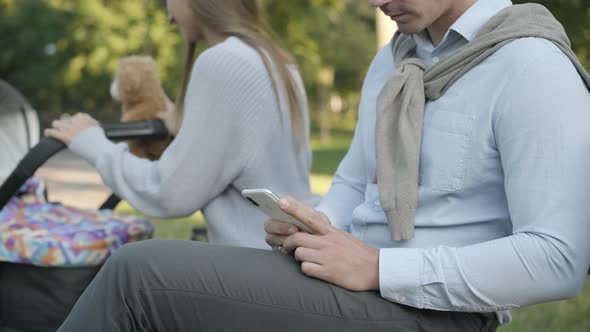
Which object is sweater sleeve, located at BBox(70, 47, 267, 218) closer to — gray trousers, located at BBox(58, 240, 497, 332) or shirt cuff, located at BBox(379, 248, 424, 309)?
gray trousers, located at BBox(58, 240, 497, 332)

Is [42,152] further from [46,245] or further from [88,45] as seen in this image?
[88,45]

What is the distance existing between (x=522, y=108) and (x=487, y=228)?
291mm

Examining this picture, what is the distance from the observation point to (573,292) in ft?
5.46

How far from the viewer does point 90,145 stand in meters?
2.69

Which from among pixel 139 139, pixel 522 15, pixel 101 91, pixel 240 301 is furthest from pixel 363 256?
pixel 101 91

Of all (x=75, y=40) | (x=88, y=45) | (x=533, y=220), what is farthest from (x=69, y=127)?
(x=75, y=40)

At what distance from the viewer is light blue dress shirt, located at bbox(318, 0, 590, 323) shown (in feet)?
5.22

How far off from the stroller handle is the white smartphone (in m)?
1.04

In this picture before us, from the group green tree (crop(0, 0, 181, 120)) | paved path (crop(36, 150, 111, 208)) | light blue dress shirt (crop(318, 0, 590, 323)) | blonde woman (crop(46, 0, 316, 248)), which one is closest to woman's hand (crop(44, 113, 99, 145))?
blonde woman (crop(46, 0, 316, 248))

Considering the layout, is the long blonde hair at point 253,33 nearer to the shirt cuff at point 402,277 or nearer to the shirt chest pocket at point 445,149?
the shirt chest pocket at point 445,149

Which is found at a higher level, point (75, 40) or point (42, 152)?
point (42, 152)

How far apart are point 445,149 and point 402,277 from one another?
12.2 inches

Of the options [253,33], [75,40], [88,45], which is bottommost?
[88,45]

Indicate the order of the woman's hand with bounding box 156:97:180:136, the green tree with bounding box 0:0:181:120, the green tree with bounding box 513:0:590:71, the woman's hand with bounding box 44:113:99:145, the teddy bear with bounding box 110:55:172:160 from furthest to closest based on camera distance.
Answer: the green tree with bounding box 0:0:181:120, the teddy bear with bounding box 110:55:172:160, the woman's hand with bounding box 156:97:180:136, the green tree with bounding box 513:0:590:71, the woman's hand with bounding box 44:113:99:145
